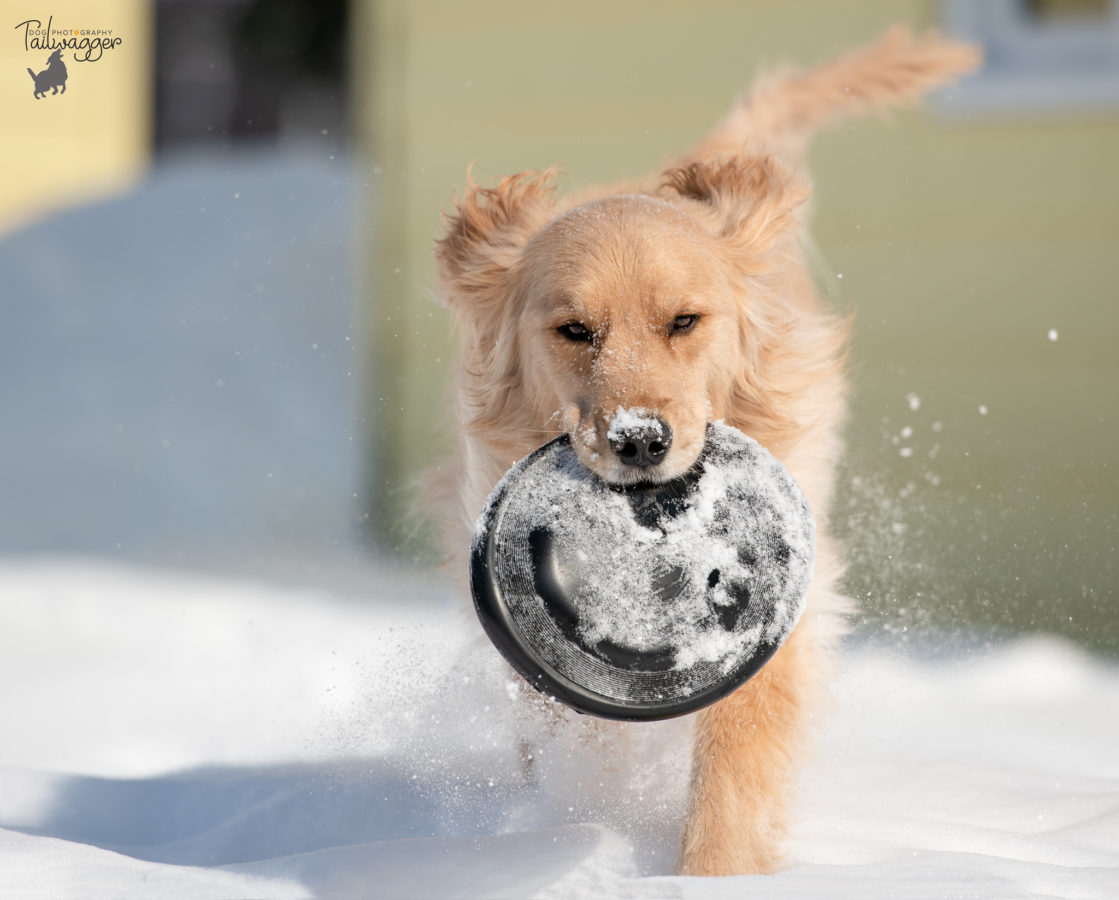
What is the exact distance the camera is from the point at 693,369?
8.79 feet

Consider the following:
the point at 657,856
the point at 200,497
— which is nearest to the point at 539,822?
the point at 657,856

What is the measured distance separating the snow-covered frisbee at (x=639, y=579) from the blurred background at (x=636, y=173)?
3.66 feet

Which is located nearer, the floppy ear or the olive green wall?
the floppy ear

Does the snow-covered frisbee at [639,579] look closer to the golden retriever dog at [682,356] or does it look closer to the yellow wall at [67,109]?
the golden retriever dog at [682,356]

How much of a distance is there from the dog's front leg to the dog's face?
1.90 feet

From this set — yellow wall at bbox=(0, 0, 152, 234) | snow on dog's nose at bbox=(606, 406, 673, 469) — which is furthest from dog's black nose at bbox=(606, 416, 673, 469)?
yellow wall at bbox=(0, 0, 152, 234)

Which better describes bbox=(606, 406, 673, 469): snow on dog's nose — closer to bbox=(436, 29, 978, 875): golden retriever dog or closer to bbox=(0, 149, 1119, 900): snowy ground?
bbox=(436, 29, 978, 875): golden retriever dog

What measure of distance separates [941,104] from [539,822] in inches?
141

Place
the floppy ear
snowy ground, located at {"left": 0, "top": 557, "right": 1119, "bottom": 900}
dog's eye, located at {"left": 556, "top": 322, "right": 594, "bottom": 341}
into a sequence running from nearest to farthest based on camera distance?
snowy ground, located at {"left": 0, "top": 557, "right": 1119, "bottom": 900} < dog's eye, located at {"left": 556, "top": 322, "right": 594, "bottom": 341} < the floppy ear

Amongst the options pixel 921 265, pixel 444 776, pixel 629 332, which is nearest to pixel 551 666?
pixel 629 332

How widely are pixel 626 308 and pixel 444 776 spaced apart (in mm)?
1286

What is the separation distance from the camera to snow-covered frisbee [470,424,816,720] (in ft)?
8.02

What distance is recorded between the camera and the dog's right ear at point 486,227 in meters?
3.19

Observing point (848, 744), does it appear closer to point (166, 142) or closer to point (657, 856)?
point (657, 856)
